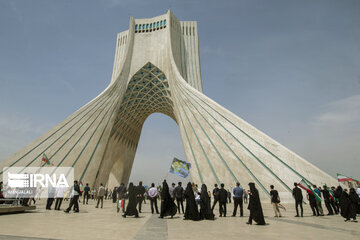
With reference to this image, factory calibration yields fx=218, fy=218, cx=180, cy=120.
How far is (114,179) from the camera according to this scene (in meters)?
26.0

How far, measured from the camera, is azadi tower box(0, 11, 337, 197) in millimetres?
10945

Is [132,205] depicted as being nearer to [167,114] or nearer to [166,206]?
[166,206]

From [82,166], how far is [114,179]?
41.8 ft

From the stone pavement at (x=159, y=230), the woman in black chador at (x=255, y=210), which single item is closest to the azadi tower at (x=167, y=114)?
the woman in black chador at (x=255, y=210)

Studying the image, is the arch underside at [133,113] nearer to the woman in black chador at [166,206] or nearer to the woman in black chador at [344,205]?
the woman in black chador at [166,206]

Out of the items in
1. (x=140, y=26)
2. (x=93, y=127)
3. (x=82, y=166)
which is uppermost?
(x=140, y=26)

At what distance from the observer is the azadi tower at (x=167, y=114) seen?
10.9m

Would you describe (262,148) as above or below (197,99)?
below

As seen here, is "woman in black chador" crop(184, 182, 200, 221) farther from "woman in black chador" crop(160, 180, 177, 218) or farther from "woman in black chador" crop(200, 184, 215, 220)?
"woman in black chador" crop(160, 180, 177, 218)

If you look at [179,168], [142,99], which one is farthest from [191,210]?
[142,99]

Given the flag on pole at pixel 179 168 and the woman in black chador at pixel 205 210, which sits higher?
the flag on pole at pixel 179 168

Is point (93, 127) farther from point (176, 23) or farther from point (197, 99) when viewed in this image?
point (176, 23)

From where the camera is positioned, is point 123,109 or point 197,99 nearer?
point 197,99

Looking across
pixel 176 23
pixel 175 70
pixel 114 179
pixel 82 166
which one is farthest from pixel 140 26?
Result: pixel 114 179
